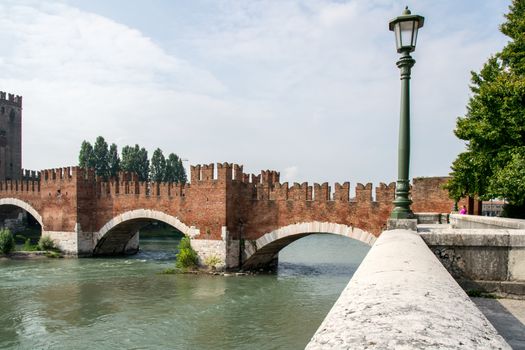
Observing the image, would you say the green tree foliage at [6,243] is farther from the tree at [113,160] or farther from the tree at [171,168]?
the tree at [171,168]

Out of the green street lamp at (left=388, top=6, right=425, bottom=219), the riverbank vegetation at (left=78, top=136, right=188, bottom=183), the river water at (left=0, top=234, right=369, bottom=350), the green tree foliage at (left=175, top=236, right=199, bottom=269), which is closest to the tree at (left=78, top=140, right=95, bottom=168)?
the riverbank vegetation at (left=78, top=136, right=188, bottom=183)

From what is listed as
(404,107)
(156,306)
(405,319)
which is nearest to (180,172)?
(156,306)

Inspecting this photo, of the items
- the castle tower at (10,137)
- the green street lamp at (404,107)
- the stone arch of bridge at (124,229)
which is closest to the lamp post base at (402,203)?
the green street lamp at (404,107)

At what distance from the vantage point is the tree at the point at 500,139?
31.7 feet

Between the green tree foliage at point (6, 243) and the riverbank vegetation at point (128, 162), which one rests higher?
the riverbank vegetation at point (128, 162)

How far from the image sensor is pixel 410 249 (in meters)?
3.24

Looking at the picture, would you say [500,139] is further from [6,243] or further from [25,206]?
[25,206]

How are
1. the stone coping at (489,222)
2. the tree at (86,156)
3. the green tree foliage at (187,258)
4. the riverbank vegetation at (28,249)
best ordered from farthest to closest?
the tree at (86,156)
the riverbank vegetation at (28,249)
the green tree foliage at (187,258)
the stone coping at (489,222)

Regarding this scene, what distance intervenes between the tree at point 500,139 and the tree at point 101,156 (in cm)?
4041

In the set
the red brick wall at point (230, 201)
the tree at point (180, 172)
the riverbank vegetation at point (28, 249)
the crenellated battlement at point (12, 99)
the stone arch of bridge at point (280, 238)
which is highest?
the crenellated battlement at point (12, 99)

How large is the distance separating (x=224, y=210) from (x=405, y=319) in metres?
18.6

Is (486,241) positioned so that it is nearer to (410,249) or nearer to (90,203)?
(410,249)

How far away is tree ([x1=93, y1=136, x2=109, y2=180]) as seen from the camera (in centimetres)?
4541

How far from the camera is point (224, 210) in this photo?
19812mm
